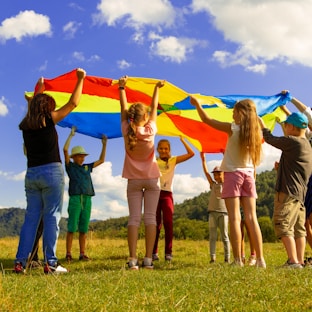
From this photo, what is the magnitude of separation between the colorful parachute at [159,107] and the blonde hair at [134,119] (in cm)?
156

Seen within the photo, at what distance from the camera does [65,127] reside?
7.48m

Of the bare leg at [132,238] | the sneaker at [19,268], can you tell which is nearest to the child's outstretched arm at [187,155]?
the bare leg at [132,238]

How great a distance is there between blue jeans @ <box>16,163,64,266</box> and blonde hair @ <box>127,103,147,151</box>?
2.66 ft

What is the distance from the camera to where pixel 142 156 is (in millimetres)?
4977

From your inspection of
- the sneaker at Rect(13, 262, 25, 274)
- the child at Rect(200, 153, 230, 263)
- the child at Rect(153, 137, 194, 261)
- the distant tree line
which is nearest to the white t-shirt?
the child at Rect(153, 137, 194, 261)

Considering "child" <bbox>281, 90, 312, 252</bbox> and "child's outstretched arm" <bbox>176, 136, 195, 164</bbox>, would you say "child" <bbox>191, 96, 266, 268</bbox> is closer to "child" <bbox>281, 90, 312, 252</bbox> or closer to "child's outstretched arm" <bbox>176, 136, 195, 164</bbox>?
"child" <bbox>281, 90, 312, 252</bbox>

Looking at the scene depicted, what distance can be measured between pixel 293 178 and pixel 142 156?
1691 mm

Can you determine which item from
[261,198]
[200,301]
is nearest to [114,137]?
[200,301]

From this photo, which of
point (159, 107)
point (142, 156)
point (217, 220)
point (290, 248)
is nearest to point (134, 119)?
point (142, 156)

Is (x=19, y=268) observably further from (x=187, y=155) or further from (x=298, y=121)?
(x=298, y=121)

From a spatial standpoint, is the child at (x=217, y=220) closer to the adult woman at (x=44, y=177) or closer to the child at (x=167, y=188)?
the child at (x=167, y=188)

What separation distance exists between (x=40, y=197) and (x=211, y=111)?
383 centimetres

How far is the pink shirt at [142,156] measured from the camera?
4.92 m

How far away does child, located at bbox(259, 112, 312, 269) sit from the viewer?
475cm
